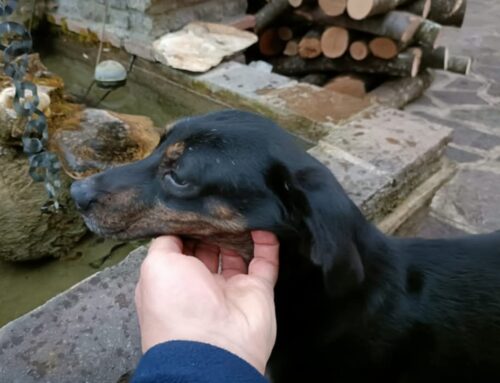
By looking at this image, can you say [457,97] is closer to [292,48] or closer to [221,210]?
[292,48]

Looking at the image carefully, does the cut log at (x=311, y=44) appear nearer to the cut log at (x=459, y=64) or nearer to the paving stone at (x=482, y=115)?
the cut log at (x=459, y=64)

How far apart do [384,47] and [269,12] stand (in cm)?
117

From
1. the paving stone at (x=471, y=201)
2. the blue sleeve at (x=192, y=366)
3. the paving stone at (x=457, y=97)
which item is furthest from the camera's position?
the paving stone at (x=457, y=97)

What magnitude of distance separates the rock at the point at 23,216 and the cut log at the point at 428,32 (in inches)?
130

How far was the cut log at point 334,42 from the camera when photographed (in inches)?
196

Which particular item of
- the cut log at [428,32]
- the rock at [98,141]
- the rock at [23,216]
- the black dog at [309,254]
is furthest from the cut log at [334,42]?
the black dog at [309,254]

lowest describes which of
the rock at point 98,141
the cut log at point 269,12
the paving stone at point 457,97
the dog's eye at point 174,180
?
the rock at point 98,141

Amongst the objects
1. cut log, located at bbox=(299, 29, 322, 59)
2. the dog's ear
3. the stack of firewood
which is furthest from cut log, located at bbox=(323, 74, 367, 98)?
the dog's ear

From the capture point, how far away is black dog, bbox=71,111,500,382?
1.69m

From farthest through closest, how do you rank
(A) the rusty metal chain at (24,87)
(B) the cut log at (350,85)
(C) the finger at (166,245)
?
(B) the cut log at (350,85) < (A) the rusty metal chain at (24,87) < (C) the finger at (166,245)

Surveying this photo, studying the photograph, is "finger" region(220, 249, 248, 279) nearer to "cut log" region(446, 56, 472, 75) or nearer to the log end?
the log end

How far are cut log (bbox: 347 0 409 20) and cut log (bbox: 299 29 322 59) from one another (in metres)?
0.59

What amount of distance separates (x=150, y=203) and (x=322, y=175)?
0.57 metres

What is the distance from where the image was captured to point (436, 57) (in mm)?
5055
